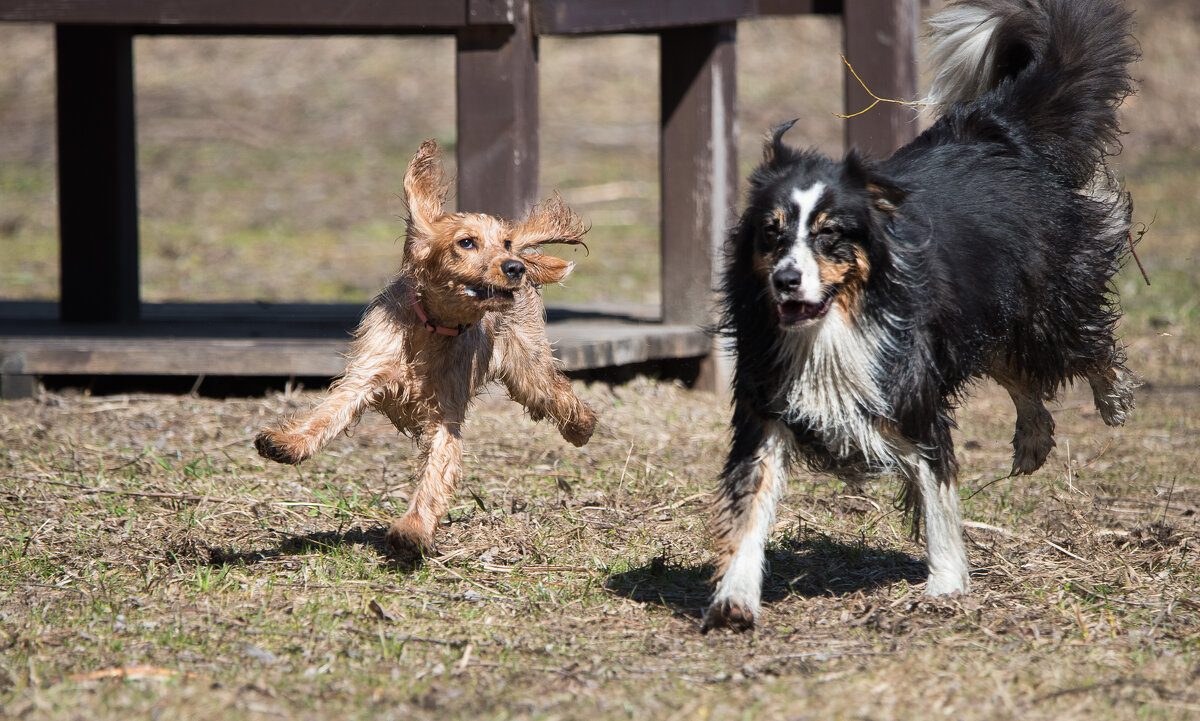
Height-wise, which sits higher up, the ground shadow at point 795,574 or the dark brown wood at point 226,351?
the dark brown wood at point 226,351

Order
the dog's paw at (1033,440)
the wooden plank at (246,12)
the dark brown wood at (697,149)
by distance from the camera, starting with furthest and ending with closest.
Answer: the dark brown wood at (697,149) → the wooden plank at (246,12) → the dog's paw at (1033,440)

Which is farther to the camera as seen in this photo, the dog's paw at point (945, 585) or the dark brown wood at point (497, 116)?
the dark brown wood at point (497, 116)

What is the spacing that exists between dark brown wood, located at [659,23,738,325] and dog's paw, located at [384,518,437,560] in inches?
161

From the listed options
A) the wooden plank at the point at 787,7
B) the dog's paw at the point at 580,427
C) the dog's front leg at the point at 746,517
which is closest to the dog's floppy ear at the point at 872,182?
the dog's front leg at the point at 746,517

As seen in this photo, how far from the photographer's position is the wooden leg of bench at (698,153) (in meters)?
8.58

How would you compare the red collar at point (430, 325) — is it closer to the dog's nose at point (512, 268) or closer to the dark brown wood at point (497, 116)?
the dog's nose at point (512, 268)

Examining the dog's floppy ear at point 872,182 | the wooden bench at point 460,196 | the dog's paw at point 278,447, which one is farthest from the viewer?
the wooden bench at point 460,196

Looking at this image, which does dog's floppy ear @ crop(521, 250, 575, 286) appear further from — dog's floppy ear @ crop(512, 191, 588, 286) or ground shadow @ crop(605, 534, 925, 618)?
ground shadow @ crop(605, 534, 925, 618)

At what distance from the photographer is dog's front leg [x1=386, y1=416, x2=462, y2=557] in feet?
15.5

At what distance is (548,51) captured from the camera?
2267cm

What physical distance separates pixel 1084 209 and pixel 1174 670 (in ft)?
6.70

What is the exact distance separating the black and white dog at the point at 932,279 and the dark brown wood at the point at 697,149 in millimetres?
2952

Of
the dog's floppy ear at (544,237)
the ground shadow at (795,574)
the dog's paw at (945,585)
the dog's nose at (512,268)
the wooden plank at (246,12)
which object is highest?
the wooden plank at (246,12)

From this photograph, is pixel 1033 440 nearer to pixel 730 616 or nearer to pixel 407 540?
pixel 730 616
